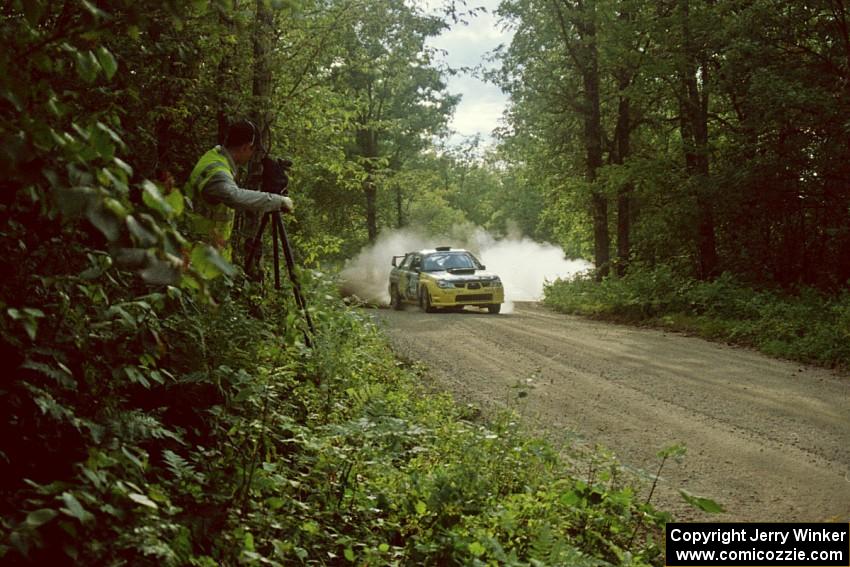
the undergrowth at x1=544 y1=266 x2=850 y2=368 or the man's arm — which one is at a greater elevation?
the man's arm

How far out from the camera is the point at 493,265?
5494cm

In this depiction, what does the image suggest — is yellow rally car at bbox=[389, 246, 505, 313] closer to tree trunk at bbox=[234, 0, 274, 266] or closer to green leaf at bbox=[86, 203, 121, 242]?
tree trunk at bbox=[234, 0, 274, 266]

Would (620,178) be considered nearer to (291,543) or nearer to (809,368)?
(809,368)

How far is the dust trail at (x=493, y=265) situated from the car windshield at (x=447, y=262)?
1.95 m

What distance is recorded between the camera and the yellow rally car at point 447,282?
19812mm

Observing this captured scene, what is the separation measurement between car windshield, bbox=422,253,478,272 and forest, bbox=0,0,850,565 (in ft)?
12.4

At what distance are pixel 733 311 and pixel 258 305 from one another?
1190 centimetres

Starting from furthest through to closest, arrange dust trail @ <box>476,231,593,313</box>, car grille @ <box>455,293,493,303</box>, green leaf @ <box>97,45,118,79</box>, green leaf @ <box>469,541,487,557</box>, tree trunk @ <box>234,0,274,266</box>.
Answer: dust trail @ <box>476,231,593,313</box>, car grille @ <box>455,293,493,303</box>, tree trunk @ <box>234,0,274,266</box>, green leaf @ <box>469,541,487,557</box>, green leaf @ <box>97,45,118,79</box>

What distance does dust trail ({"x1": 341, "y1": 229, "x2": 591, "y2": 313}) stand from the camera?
1412 inches

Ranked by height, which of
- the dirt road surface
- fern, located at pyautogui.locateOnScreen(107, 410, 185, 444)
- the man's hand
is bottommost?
the dirt road surface

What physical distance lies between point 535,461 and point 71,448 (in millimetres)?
3191

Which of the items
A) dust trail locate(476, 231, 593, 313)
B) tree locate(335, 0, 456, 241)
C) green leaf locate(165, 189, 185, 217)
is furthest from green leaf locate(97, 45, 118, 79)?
dust trail locate(476, 231, 593, 313)

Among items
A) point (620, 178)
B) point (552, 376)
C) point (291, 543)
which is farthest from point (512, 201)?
point (291, 543)

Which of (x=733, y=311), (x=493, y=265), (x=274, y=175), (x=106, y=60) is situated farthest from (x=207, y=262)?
(x=493, y=265)
